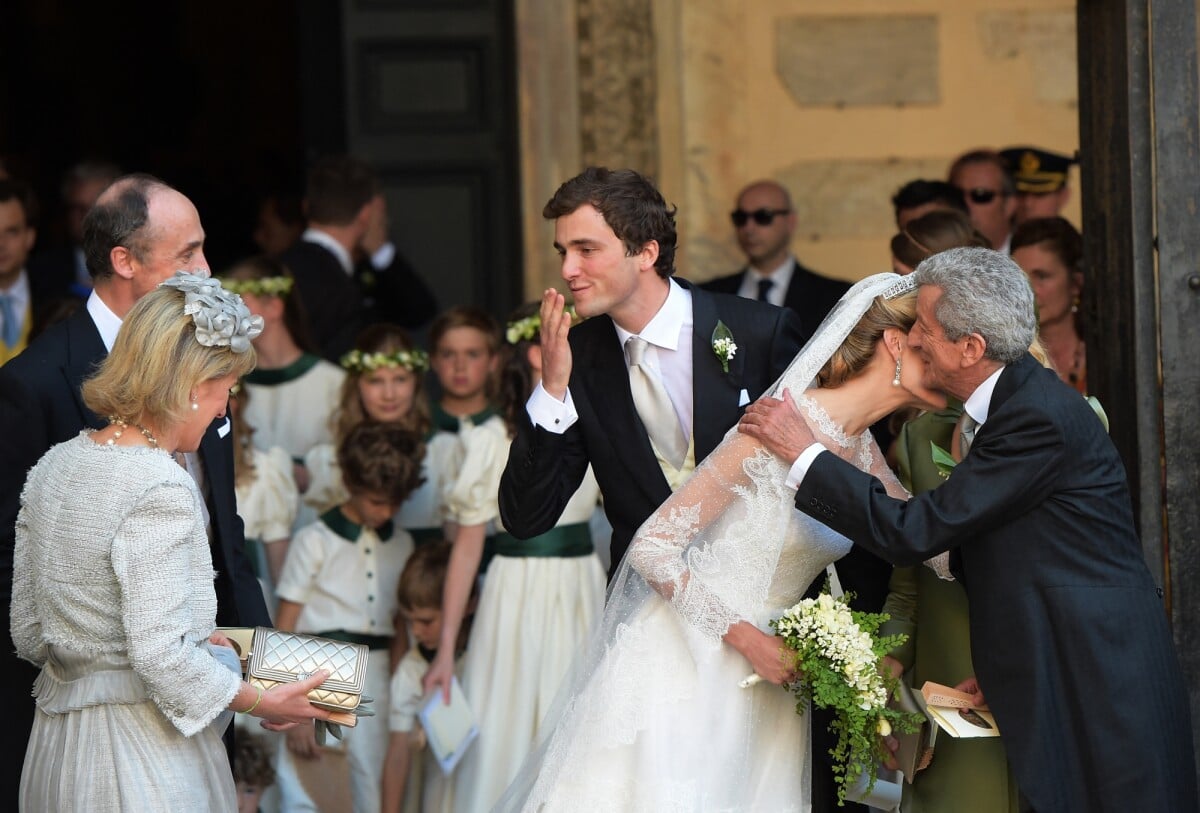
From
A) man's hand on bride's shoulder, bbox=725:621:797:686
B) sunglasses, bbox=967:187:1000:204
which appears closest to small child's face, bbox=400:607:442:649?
man's hand on bride's shoulder, bbox=725:621:797:686

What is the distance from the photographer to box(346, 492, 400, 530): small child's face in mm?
6340

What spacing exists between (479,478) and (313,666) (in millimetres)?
2284

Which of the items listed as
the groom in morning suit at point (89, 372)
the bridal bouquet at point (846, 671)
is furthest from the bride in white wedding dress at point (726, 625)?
the groom in morning suit at point (89, 372)

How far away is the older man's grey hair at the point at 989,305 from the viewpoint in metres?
3.95

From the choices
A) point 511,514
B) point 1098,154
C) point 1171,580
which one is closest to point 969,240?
point 1098,154

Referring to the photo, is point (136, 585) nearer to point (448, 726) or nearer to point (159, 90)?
point (448, 726)

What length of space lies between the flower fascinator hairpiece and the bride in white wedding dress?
3.58 feet

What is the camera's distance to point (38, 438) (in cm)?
428

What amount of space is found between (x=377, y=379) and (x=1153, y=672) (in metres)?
3.45

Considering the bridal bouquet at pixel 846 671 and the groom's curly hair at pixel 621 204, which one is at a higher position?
the groom's curly hair at pixel 621 204

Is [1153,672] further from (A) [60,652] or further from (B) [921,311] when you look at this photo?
(A) [60,652]

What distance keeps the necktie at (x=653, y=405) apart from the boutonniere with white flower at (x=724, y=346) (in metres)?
0.18

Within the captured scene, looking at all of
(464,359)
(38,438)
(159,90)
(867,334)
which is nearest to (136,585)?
(38,438)

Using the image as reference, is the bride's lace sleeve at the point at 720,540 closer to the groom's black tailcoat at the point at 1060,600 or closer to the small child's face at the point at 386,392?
the groom's black tailcoat at the point at 1060,600
